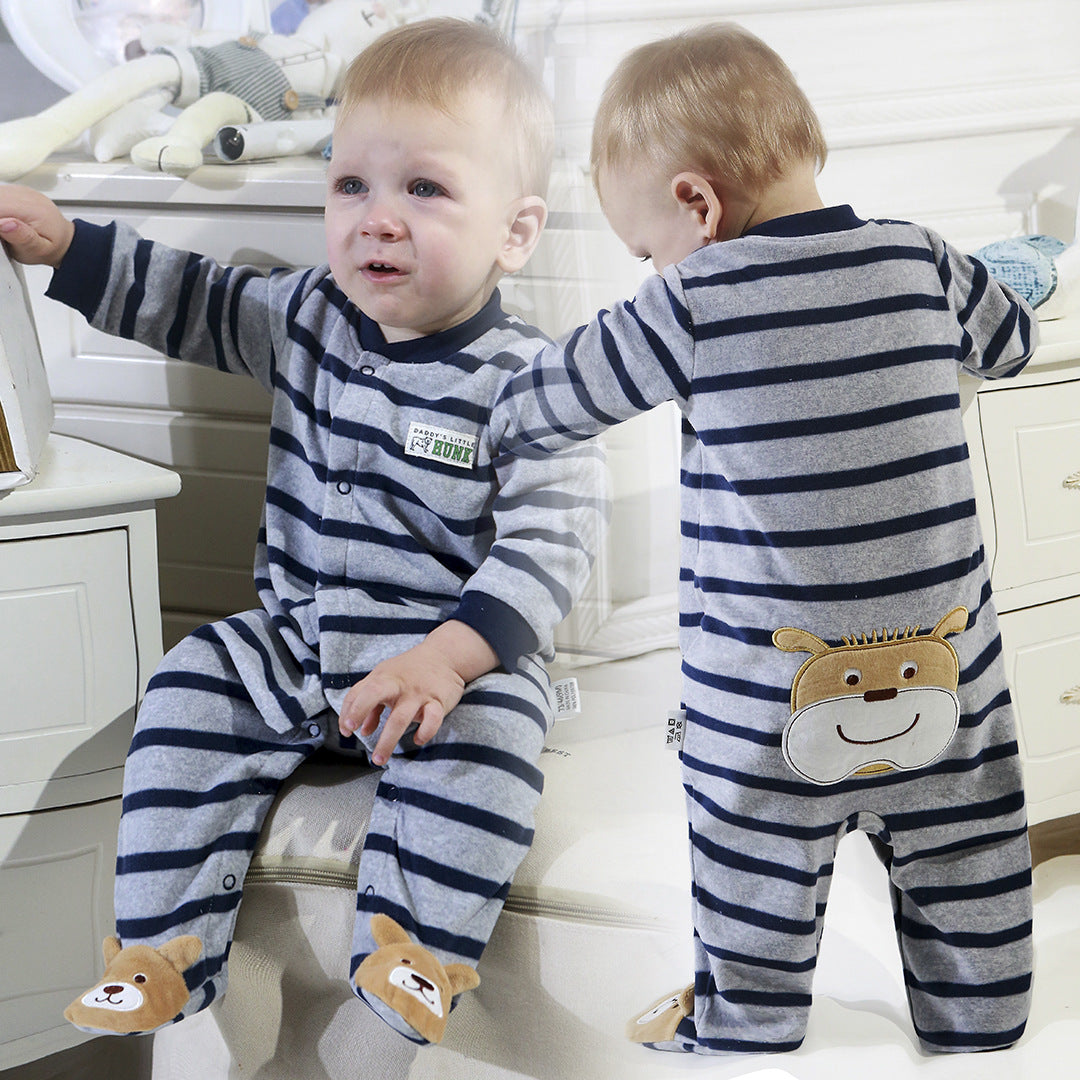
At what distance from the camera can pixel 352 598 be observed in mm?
777

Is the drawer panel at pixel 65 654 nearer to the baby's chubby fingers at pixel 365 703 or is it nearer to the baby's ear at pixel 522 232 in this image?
the baby's chubby fingers at pixel 365 703

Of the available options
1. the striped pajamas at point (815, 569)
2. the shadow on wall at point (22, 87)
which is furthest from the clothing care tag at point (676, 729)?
the shadow on wall at point (22, 87)

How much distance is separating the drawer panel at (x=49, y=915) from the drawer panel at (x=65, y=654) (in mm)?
52

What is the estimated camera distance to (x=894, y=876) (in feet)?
2.31

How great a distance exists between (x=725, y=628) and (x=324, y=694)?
0.29m

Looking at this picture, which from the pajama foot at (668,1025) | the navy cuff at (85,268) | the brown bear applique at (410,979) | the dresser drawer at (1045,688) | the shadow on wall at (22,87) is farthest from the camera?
the shadow on wall at (22,87)

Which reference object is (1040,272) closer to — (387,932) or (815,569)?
(815,569)

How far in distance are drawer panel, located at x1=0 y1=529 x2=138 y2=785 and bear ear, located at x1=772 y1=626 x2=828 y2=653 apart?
0.49 m

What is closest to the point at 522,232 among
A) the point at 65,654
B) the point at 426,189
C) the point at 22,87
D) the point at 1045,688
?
the point at 426,189

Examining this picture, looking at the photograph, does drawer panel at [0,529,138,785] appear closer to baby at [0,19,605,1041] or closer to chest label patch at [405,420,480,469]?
baby at [0,19,605,1041]

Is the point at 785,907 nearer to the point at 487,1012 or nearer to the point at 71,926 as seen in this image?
the point at 487,1012

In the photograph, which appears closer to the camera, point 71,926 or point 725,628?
point 725,628

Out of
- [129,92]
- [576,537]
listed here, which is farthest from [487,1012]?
[129,92]

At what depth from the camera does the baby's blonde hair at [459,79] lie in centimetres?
A: 71
